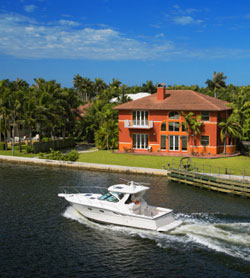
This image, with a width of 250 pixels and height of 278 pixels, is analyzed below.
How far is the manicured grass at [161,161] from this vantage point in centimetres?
4412

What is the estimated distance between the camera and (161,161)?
48875 millimetres

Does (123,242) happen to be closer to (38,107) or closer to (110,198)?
(110,198)

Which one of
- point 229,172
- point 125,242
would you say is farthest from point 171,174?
point 125,242

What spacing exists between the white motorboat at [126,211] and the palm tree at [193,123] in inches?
1016

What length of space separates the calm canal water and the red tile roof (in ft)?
62.7

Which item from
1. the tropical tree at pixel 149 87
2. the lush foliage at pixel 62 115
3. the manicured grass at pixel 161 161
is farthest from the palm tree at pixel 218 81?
the manicured grass at pixel 161 161

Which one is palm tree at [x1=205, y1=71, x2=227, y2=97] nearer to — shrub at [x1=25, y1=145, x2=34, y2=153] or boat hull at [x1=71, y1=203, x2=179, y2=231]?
shrub at [x1=25, y1=145, x2=34, y2=153]

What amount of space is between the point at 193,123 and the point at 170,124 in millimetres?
3746

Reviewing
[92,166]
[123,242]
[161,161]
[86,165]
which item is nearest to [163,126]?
[161,161]

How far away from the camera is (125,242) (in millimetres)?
24562

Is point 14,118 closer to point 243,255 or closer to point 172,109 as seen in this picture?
point 172,109

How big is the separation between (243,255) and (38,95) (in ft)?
153

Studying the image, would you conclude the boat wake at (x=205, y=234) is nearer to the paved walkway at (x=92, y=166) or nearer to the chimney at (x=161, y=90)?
the paved walkway at (x=92, y=166)

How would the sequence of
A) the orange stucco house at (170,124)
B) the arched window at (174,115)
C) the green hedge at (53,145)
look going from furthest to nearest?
the green hedge at (53,145), the arched window at (174,115), the orange stucco house at (170,124)
